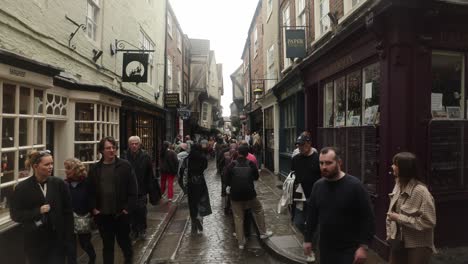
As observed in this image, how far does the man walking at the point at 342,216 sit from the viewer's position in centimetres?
336

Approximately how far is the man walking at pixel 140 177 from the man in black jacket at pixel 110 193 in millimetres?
1771

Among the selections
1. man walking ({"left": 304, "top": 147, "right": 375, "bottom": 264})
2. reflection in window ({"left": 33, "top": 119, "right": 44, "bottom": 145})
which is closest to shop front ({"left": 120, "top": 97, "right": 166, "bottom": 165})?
reflection in window ({"left": 33, "top": 119, "right": 44, "bottom": 145})

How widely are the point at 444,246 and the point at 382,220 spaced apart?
97 cm

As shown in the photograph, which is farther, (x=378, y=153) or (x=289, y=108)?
(x=289, y=108)

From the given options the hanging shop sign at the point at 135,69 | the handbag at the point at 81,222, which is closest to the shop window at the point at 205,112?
the hanging shop sign at the point at 135,69

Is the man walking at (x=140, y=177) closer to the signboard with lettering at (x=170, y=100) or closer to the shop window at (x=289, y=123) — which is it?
the shop window at (x=289, y=123)

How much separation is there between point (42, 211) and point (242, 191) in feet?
10.9

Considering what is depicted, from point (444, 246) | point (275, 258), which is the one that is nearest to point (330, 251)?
point (275, 258)

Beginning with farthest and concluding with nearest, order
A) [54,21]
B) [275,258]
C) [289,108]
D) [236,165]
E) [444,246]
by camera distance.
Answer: [289,108]
[54,21]
[236,165]
[275,258]
[444,246]

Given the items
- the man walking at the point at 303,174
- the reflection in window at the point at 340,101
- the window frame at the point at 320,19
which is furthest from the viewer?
the window frame at the point at 320,19

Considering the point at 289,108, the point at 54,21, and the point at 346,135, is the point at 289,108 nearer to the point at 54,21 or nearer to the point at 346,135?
the point at 346,135

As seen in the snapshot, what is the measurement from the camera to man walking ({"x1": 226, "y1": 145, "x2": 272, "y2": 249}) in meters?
6.45

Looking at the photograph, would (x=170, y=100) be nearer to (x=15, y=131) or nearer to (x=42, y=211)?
(x=15, y=131)

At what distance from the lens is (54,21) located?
281 inches
